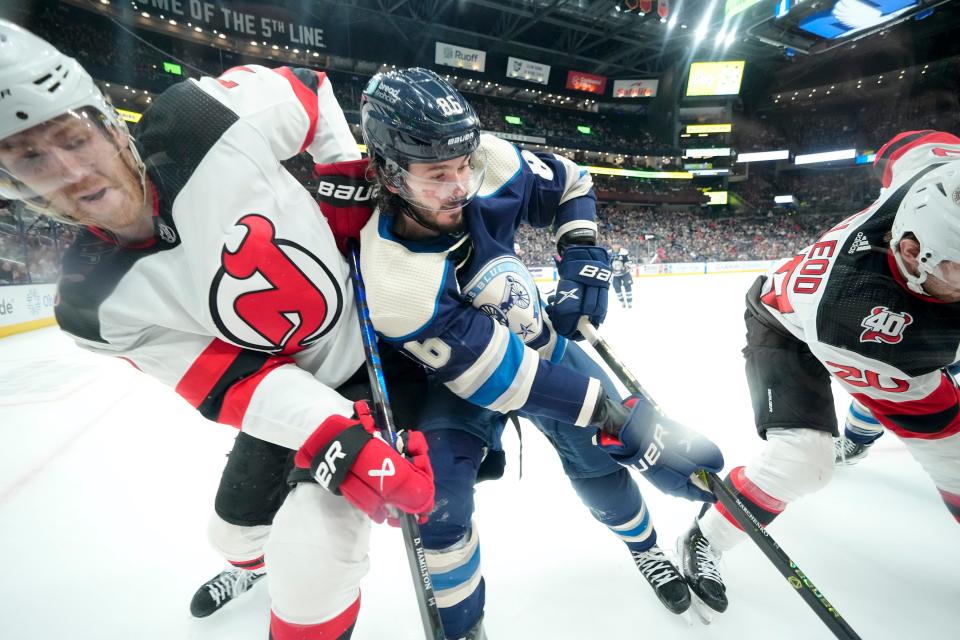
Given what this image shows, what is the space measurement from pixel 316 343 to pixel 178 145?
1.58ft

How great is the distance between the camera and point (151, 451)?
2.39 metres

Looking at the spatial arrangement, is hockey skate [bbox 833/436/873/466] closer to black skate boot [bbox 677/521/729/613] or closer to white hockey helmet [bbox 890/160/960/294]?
black skate boot [bbox 677/521/729/613]

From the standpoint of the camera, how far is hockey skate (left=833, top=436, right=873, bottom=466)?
1916 mm

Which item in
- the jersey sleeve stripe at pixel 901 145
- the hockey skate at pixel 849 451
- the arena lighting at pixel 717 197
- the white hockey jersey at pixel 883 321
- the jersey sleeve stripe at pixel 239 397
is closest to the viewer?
the jersey sleeve stripe at pixel 239 397

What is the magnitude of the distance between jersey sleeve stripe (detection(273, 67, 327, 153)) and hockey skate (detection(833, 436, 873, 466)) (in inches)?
93.1

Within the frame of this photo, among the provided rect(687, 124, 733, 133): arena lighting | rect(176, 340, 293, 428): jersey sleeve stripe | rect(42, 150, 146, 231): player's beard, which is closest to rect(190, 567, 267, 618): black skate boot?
rect(176, 340, 293, 428): jersey sleeve stripe

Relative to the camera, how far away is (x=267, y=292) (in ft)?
2.90

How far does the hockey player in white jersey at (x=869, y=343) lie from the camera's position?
1.05 meters

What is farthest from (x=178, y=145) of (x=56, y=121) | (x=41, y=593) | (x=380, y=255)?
(x=41, y=593)

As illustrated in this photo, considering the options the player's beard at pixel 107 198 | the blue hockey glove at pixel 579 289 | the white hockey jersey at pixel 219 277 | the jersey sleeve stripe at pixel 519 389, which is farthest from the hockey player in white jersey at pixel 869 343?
the player's beard at pixel 107 198

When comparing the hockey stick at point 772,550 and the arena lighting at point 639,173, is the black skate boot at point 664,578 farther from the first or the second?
the arena lighting at point 639,173

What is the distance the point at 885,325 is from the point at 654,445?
0.66 m

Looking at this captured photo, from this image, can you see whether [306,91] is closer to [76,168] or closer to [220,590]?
[76,168]

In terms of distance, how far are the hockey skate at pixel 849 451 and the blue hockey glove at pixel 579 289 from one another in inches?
54.2
